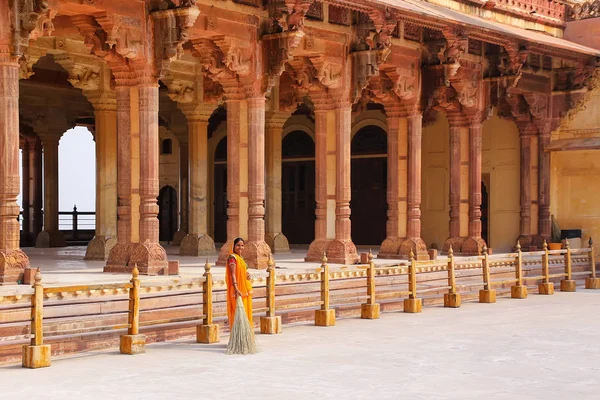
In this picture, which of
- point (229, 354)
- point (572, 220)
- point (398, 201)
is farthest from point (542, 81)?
point (229, 354)

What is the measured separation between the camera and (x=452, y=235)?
59.5 feet

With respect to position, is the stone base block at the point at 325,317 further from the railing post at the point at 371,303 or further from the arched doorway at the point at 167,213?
the arched doorway at the point at 167,213

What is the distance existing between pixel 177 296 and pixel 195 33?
399cm

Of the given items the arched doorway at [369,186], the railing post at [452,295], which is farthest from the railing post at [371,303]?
the arched doorway at [369,186]

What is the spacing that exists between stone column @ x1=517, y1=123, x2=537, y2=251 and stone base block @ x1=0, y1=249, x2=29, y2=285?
11802 millimetres

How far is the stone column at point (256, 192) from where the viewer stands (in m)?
13.6

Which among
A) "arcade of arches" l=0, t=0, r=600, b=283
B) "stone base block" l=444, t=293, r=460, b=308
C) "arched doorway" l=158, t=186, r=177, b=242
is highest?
"arcade of arches" l=0, t=0, r=600, b=283

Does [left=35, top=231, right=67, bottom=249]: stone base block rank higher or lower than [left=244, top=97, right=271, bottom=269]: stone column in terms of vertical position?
lower

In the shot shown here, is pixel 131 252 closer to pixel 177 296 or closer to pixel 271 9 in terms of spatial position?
pixel 177 296

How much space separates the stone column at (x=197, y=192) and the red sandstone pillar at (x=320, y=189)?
2.43 meters

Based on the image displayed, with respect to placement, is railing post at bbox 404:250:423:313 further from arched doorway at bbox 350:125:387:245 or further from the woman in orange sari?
arched doorway at bbox 350:125:387:245

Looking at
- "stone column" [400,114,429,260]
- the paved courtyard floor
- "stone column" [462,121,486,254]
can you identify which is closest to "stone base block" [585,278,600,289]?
"stone column" [462,121,486,254]

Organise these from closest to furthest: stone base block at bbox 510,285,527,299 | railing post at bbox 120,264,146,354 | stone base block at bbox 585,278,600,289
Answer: railing post at bbox 120,264,146,354 < stone base block at bbox 510,285,527,299 < stone base block at bbox 585,278,600,289

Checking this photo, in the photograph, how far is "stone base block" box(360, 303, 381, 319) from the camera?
481 inches
